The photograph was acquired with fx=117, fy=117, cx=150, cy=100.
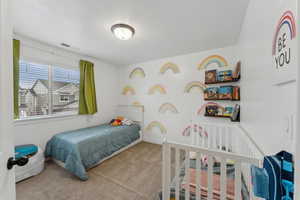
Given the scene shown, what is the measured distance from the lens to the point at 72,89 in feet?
9.39

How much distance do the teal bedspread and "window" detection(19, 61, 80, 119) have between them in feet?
2.18

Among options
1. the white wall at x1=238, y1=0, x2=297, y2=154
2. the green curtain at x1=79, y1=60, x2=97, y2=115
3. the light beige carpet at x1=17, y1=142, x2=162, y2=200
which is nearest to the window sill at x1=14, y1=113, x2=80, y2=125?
the green curtain at x1=79, y1=60, x2=97, y2=115

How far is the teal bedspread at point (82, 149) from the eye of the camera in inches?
72.4

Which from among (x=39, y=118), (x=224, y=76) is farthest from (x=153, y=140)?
(x=39, y=118)

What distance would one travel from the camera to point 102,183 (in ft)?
5.65

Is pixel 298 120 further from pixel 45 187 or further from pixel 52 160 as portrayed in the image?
pixel 52 160

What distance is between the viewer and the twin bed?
1851mm

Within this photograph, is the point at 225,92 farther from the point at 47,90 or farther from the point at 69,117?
the point at 47,90

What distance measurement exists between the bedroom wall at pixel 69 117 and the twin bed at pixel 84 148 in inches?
11.1

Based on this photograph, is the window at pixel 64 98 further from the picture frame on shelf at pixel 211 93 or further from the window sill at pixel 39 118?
the picture frame on shelf at pixel 211 93

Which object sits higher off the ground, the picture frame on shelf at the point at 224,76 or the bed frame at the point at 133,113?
the picture frame on shelf at the point at 224,76

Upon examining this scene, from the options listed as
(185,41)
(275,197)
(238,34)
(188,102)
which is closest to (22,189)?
(275,197)

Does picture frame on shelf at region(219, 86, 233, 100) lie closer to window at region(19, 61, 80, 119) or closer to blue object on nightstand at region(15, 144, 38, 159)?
window at region(19, 61, 80, 119)

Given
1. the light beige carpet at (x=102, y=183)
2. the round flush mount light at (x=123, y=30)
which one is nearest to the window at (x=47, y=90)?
the light beige carpet at (x=102, y=183)
